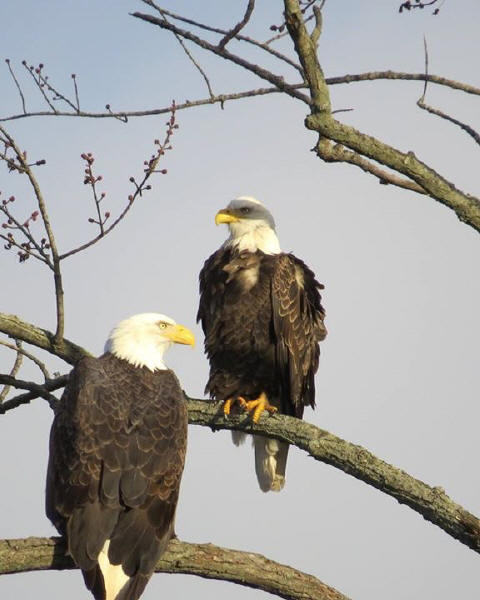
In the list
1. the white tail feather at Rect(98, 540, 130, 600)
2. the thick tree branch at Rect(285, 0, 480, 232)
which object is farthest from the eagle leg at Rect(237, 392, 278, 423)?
the thick tree branch at Rect(285, 0, 480, 232)

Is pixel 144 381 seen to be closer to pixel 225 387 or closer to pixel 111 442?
pixel 111 442

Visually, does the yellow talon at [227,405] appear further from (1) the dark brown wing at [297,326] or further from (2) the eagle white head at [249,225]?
(2) the eagle white head at [249,225]

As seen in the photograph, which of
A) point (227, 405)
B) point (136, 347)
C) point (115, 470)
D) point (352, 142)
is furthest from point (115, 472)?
point (352, 142)

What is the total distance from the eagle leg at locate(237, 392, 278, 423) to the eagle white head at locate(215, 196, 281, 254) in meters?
1.01

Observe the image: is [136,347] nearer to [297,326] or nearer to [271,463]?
[297,326]

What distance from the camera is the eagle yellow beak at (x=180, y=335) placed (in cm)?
607

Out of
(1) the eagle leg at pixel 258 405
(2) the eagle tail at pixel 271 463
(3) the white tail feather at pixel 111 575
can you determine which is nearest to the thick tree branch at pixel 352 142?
(1) the eagle leg at pixel 258 405

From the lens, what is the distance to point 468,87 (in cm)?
459

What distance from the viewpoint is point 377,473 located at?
4.91m

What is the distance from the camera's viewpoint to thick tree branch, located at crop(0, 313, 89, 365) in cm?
541

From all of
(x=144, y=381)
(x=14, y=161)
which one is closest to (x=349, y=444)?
(x=144, y=381)

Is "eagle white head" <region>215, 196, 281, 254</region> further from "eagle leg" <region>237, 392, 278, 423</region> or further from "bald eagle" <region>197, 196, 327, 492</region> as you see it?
"eagle leg" <region>237, 392, 278, 423</region>

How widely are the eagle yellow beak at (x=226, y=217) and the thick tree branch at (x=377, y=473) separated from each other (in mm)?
1883

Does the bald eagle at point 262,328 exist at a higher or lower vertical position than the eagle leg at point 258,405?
higher
